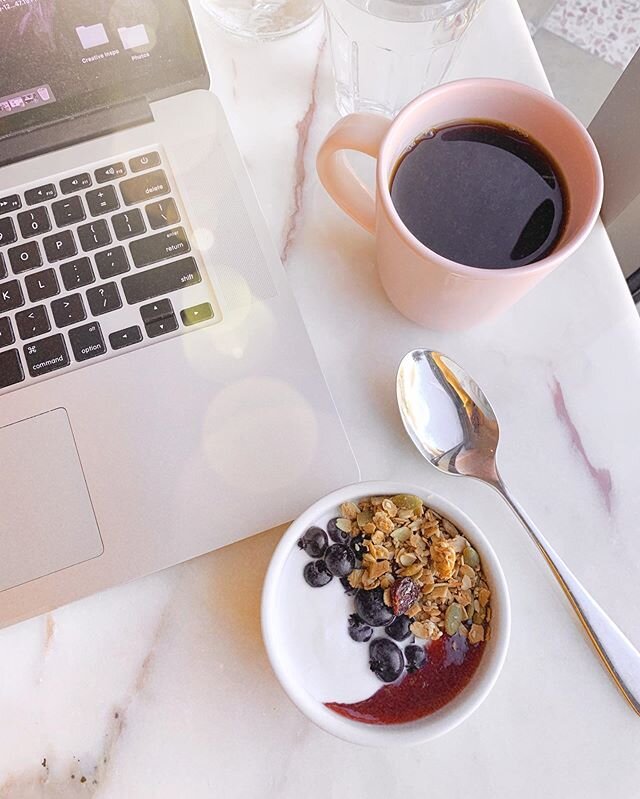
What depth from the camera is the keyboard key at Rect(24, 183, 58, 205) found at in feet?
1.52

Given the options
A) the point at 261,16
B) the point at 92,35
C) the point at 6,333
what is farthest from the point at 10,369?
the point at 261,16

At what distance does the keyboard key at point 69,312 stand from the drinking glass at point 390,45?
259 mm

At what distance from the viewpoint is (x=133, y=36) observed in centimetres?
44

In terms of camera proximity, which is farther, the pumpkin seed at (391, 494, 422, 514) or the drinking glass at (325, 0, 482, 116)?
the drinking glass at (325, 0, 482, 116)

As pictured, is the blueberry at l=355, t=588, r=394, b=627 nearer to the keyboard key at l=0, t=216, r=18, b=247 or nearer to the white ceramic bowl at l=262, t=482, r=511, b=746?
the white ceramic bowl at l=262, t=482, r=511, b=746

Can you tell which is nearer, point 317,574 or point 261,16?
point 317,574

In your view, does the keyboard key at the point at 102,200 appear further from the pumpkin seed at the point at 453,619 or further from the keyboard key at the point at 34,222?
the pumpkin seed at the point at 453,619

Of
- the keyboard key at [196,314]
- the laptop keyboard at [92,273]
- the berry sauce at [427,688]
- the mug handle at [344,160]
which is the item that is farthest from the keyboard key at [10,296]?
the berry sauce at [427,688]

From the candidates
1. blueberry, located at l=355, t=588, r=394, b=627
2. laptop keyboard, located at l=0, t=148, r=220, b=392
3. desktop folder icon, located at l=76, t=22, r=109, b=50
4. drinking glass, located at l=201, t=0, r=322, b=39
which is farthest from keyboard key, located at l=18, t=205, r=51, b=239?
blueberry, located at l=355, t=588, r=394, b=627

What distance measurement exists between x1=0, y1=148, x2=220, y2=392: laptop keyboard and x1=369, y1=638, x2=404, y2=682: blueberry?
0.75 ft

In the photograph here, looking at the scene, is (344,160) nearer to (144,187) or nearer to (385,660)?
(144,187)

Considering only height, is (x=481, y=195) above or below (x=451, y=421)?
above

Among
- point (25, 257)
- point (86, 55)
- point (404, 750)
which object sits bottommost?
point (404, 750)

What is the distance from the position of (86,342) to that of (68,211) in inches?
3.8
